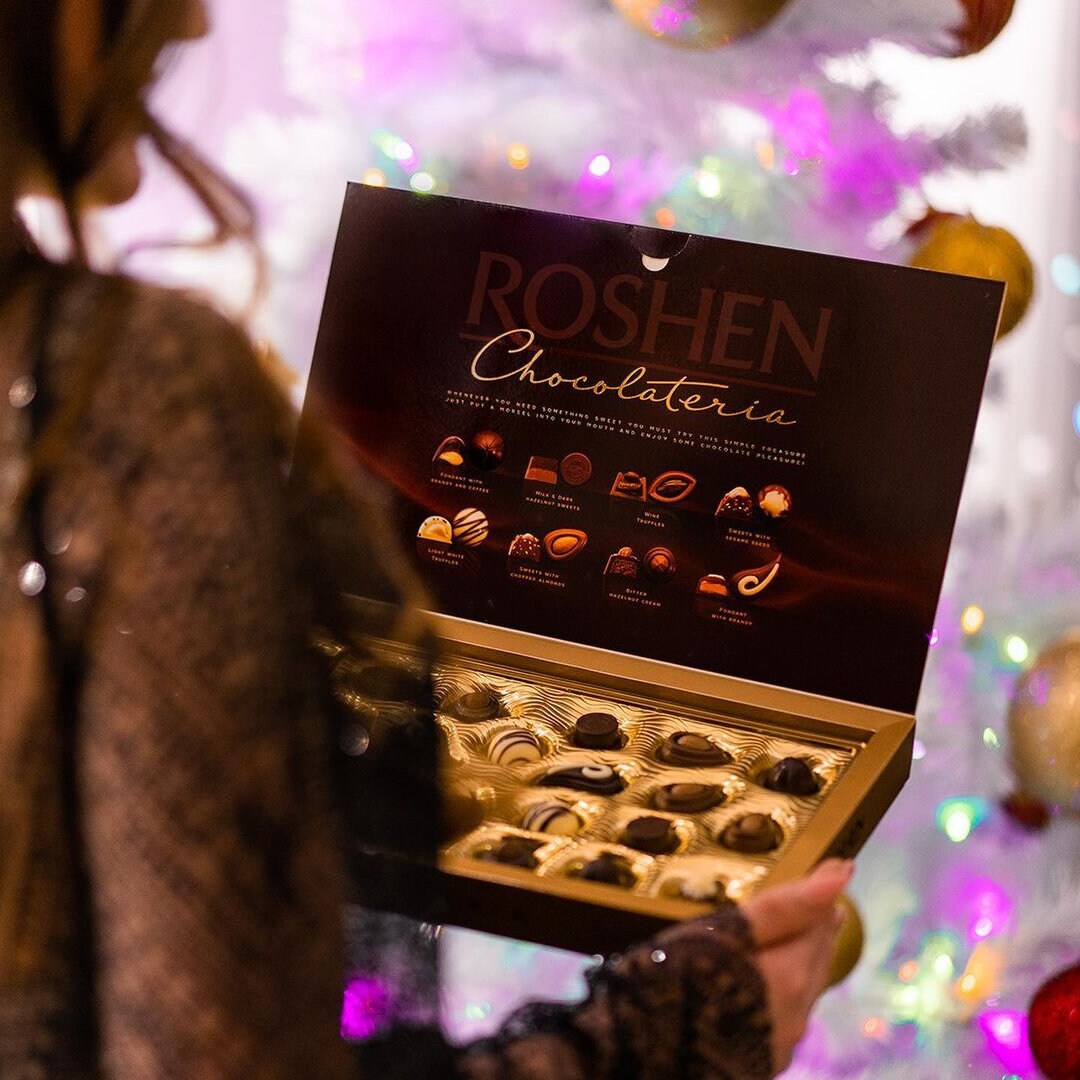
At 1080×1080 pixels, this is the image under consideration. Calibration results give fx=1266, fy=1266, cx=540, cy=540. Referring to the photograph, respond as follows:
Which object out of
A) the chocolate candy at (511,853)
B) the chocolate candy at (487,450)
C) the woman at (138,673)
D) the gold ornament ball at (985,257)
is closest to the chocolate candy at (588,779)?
the chocolate candy at (511,853)

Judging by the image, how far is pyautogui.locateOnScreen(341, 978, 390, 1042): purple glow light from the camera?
0.53 m

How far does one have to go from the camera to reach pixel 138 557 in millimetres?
468

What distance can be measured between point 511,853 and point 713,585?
15.6 inches

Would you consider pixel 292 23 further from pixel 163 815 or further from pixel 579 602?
pixel 163 815

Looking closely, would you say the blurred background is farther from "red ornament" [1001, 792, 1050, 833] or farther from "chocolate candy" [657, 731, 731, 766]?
"chocolate candy" [657, 731, 731, 766]

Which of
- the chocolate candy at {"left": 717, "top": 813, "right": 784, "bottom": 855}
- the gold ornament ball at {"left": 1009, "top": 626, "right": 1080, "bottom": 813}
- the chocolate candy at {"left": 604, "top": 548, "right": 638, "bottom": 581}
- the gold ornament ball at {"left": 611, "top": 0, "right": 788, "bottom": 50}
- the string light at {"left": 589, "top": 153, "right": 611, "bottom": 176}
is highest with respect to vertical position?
the gold ornament ball at {"left": 611, "top": 0, "right": 788, "bottom": 50}

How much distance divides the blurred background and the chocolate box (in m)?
0.11

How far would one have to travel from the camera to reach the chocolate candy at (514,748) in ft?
3.23

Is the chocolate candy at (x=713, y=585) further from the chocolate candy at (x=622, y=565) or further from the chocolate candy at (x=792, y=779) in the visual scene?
the chocolate candy at (x=792, y=779)

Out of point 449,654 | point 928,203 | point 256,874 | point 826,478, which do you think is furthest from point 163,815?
point 928,203

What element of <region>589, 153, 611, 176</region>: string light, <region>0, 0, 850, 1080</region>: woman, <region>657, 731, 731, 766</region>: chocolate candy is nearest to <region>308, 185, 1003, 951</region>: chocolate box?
<region>657, 731, 731, 766</region>: chocolate candy

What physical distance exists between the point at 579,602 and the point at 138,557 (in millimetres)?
718

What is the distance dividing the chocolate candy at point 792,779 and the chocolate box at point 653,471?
0.02 meters

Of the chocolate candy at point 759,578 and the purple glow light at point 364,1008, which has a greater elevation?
the chocolate candy at point 759,578
